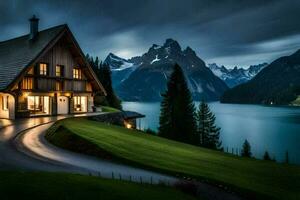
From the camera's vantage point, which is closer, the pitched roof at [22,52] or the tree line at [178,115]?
the pitched roof at [22,52]

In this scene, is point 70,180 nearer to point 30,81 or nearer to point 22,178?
point 22,178

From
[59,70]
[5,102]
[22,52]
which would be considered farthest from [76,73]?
[5,102]

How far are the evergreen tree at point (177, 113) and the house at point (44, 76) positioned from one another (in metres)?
17.4

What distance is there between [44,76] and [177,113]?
92.8ft

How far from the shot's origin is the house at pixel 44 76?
35531 millimetres

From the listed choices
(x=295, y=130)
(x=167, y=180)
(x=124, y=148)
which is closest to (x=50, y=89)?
(x=124, y=148)

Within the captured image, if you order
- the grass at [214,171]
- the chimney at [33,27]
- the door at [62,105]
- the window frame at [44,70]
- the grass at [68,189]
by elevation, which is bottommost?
the grass at [214,171]

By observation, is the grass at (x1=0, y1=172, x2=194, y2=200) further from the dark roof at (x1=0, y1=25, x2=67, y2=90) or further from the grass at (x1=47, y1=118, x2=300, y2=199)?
the dark roof at (x1=0, y1=25, x2=67, y2=90)

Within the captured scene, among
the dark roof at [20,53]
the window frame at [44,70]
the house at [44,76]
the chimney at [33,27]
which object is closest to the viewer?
the dark roof at [20,53]

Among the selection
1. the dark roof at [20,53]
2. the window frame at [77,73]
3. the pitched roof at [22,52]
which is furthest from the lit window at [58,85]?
the dark roof at [20,53]

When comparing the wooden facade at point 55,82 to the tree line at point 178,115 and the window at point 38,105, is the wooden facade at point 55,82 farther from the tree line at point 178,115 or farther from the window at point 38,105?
the tree line at point 178,115

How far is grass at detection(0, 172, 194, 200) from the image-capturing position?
880 cm

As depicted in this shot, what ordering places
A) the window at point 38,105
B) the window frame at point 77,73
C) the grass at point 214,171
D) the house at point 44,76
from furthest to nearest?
the window frame at point 77,73
the window at point 38,105
the house at point 44,76
the grass at point 214,171

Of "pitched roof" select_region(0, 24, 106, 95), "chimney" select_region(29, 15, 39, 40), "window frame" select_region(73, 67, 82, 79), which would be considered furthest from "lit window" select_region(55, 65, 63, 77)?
"chimney" select_region(29, 15, 39, 40)
